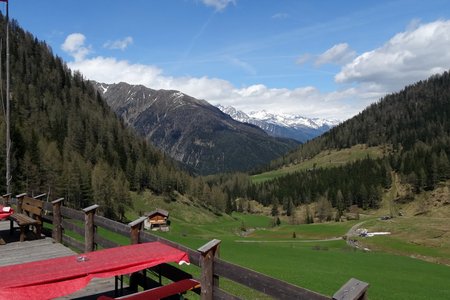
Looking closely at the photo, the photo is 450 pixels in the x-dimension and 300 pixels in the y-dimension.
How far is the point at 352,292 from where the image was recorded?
239 inches

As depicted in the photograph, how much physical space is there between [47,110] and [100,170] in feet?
221

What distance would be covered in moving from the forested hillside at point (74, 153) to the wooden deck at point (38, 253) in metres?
63.2

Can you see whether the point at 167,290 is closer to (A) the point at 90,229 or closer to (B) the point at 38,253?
(A) the point at 90,229

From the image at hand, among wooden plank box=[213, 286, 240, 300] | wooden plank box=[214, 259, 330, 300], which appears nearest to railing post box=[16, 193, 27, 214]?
wooden plank box=[213, 286, 240, 300]

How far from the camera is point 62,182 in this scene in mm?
103312

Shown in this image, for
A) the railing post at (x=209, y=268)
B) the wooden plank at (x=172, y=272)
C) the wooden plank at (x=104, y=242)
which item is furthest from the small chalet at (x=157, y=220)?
the railing post at (x=209, y=268)

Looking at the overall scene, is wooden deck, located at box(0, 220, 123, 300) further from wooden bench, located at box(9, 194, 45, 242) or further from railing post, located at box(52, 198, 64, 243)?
wooden bench, located at box(9, 194, 45, 242)

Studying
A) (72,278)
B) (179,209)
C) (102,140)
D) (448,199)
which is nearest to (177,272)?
(72,278)

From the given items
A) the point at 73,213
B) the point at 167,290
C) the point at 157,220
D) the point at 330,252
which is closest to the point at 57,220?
the point at 73,213

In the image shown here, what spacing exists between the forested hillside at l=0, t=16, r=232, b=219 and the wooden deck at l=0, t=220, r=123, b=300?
63163 mm

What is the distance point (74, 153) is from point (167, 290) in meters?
128

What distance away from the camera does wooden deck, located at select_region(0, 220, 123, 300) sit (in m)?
12.1

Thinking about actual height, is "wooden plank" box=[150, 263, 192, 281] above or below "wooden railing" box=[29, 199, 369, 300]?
below

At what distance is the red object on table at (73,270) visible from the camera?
7.88 meters
